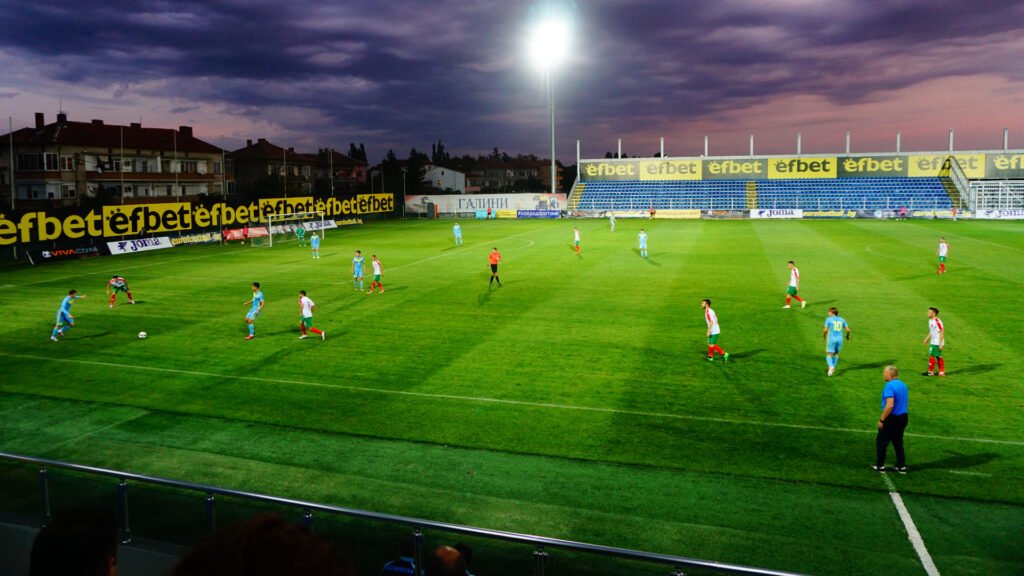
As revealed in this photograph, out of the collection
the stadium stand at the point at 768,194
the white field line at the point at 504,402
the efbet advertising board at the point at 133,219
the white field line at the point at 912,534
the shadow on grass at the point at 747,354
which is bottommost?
the white field line at the point at 912,534

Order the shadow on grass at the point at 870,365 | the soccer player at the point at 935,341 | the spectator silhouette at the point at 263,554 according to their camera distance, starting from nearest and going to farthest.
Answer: the spectator silhouette at the point at 263,554 < the soccer player at the point at 935,341 < the shadow on grass at the point at 870,365

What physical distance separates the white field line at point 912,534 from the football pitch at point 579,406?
0.22 ft

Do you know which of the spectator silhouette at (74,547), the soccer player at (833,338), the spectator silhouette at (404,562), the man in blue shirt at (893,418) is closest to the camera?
the spectator silhouette at (74,547)

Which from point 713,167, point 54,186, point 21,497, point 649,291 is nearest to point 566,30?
point 713,167

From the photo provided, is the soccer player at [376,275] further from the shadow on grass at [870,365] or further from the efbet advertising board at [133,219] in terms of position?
the efbet advertising board at [133,219]

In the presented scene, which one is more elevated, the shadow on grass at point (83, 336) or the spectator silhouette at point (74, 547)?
the spectator silhouette at point (74, 547)

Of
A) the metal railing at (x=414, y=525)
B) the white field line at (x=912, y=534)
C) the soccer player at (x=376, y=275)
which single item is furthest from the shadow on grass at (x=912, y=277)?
the metal railing at (x=414, y=525)

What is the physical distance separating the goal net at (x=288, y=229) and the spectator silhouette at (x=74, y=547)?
5045 centimetres

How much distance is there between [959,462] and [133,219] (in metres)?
51.2

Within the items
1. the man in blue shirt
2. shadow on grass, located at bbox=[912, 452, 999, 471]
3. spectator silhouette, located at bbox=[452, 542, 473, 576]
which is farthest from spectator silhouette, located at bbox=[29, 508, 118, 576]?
shadow on grass, located at bbox=[912, 452, 999, 471]

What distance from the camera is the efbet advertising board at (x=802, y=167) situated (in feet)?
257

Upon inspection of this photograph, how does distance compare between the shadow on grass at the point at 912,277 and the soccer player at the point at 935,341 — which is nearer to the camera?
the soccer player at the point at 935,341

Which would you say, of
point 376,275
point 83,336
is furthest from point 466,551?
point 376,275

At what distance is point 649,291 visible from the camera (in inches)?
1126
